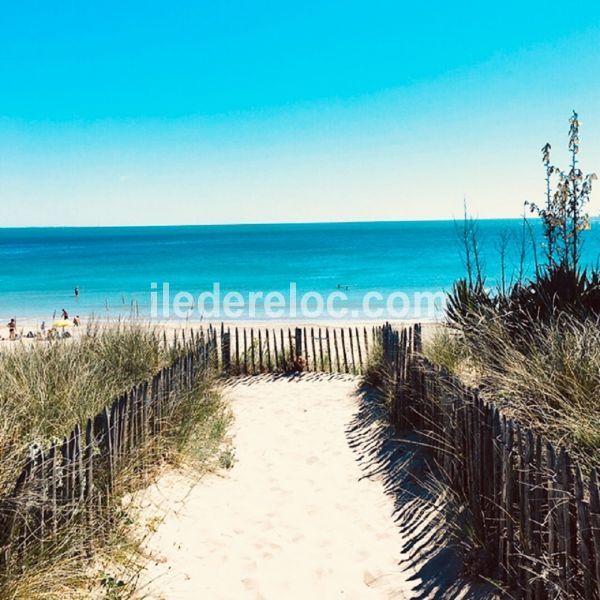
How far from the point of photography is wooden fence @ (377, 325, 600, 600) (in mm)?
2924

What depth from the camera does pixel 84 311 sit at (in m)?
32.6

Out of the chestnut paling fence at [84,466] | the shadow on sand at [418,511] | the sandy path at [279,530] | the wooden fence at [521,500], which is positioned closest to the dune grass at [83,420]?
the chestnut paling fence at [84,466]

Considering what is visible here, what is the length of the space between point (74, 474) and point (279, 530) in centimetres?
205

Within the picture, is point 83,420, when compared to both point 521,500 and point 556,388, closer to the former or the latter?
point 521,500

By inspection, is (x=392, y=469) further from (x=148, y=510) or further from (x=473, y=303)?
(x=473, y=303)

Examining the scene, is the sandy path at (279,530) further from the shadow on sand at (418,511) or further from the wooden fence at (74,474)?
the wooden fence at (74,474)

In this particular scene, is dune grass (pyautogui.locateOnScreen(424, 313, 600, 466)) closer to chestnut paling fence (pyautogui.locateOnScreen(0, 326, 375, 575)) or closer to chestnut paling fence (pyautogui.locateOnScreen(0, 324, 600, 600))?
chestnut paling fence (pyautogui.locateOnScreen(0, 324, 600, 600))

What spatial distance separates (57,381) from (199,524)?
2111 millimetres

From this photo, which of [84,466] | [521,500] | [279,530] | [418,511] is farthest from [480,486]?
[84,466]

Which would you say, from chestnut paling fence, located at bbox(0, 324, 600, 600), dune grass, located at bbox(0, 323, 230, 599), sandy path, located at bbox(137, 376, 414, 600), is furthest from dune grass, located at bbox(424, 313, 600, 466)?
dune grass, located at bbox(0, 323, 230, 599)

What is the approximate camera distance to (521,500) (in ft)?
11.6

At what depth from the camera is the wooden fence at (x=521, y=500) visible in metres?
2.92

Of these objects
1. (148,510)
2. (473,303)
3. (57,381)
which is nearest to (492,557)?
(148,510)

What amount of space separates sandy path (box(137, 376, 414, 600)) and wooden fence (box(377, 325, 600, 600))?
2.56 ft
